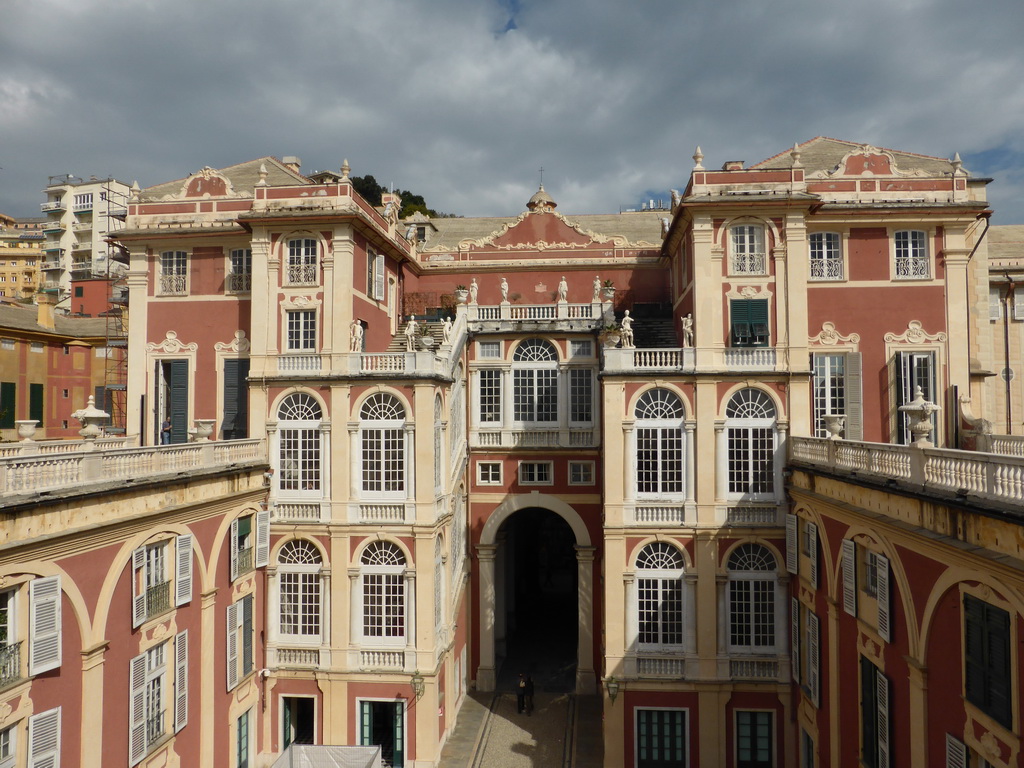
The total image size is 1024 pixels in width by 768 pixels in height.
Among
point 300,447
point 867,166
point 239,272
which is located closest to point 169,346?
point 239,272

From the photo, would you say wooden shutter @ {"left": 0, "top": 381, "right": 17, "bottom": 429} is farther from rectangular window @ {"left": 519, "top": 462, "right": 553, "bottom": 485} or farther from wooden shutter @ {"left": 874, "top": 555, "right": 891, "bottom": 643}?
wooden shutter @ {"left": 874, "top": 555, "right": 891, "bottom": 643}

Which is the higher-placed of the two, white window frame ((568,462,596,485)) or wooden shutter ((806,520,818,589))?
white window frame ((568,462,596,485))

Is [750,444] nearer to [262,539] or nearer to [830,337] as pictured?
[830,337]

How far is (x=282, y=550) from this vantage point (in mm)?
24484

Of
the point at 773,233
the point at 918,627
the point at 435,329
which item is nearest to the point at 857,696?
the point at 918,627

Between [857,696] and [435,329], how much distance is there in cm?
2027

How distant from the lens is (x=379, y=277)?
1146 inches

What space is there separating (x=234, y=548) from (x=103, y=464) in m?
6.87

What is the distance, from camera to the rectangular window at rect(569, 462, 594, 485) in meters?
29.7

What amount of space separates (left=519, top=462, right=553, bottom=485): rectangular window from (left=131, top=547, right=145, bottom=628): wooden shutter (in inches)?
639

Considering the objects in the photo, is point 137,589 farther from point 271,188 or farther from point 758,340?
point 758,340

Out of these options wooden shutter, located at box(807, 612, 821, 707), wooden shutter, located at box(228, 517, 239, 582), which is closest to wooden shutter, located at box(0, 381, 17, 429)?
wooden shutter, located at box(228, 517, 239, 582)

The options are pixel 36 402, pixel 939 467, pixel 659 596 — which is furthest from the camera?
pixel 36 402

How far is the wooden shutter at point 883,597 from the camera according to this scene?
604 inches
